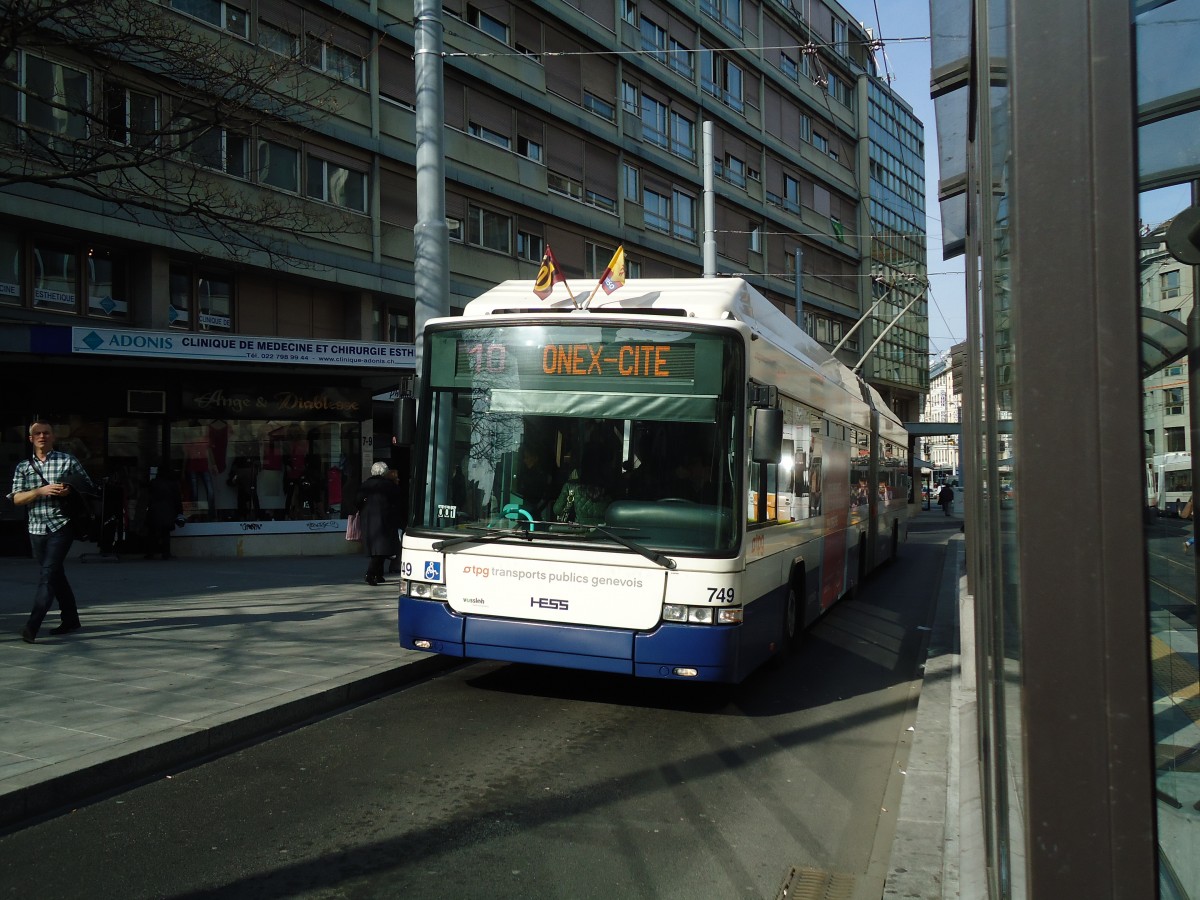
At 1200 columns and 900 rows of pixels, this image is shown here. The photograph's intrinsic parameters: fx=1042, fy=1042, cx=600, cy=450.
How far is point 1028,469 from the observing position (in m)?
1.25

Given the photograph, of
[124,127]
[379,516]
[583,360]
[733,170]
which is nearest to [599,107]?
[733,170]

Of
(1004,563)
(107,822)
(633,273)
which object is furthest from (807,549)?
(633,273)

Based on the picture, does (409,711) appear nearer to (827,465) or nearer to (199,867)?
(199,867)

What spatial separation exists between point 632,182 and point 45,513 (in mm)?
25920

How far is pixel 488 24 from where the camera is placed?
2594 centimetres

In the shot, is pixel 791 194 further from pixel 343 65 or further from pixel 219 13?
pixel 219 13

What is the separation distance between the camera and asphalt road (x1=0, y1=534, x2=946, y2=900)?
4.21 m

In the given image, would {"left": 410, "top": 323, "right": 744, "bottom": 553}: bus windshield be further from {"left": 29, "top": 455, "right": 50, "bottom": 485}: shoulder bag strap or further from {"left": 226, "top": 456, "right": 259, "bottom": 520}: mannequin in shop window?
{"left": 226, "top": 456, "right": 259, "bottom": 520}: mannequin in shop window

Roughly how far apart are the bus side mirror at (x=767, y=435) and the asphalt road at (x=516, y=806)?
1819mm

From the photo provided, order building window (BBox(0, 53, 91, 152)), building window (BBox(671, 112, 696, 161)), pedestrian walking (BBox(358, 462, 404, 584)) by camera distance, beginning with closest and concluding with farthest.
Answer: pedestrian walking (BBox(358, 462, 404, 584)) < building window (BBox(0, 53, 91, 152)) < building window (BBox(671, 112, 696, 161))

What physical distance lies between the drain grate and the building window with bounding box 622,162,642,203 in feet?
94.6

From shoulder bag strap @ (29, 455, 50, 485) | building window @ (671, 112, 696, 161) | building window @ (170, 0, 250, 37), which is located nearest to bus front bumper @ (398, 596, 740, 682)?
shoulder bag strap @ (29, 455, 50, 485)

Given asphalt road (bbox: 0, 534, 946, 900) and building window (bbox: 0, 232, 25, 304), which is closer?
asphalt road (bbox: 0, 534, 946, 900)

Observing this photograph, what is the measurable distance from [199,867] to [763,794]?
9.14 ft
